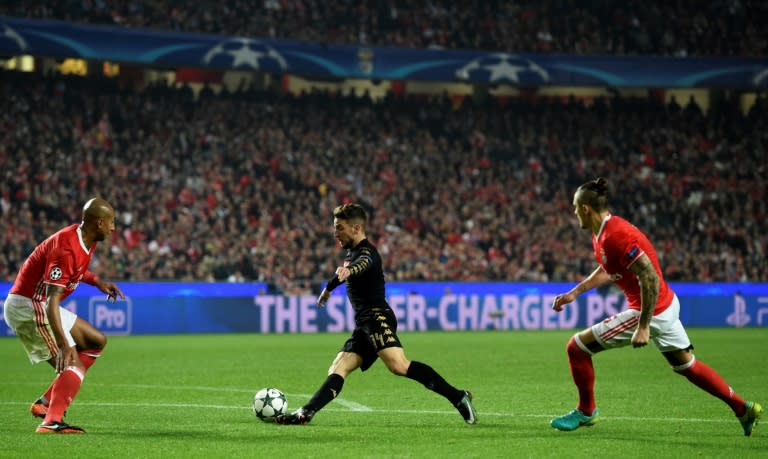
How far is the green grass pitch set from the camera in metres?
8.65

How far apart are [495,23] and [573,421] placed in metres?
33.1

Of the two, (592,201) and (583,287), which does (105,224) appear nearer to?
(592,201)

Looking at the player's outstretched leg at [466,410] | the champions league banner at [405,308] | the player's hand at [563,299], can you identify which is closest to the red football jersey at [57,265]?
the player's outstretched leg at [466,410]

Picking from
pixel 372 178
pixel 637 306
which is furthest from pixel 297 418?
pixel 372 178

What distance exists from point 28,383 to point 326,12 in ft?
86.6

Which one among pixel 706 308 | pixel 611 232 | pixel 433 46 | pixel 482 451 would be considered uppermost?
pixel 433 46

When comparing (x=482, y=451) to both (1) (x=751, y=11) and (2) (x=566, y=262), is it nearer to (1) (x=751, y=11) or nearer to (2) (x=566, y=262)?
(2) (x=566, y=262)

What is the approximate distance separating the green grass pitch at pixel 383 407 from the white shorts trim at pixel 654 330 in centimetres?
77

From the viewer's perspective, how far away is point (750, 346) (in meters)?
22.2

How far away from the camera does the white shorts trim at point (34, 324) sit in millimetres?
9578

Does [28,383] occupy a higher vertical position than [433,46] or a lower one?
lower

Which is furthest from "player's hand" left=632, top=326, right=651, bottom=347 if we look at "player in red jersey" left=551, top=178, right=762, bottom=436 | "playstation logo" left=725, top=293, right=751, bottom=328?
"playstation logo" left=725, top=293, right=751, bottom=328

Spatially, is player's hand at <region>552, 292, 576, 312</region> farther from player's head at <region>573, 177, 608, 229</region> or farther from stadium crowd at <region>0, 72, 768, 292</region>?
stadium crowd at <region>0, 72, 768, 292</region>

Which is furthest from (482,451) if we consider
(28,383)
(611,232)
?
(28,383)
